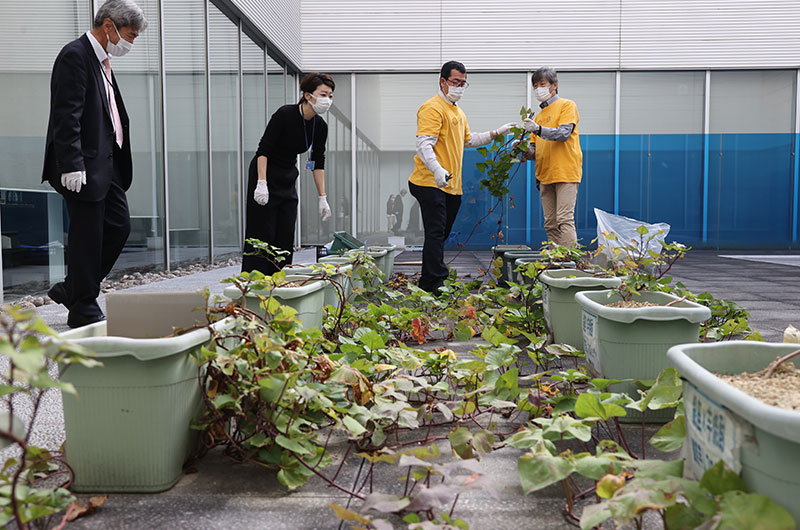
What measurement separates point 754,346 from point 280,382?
910 millimetres

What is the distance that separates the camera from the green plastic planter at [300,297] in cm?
202

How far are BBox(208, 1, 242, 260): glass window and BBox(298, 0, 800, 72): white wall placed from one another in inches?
107

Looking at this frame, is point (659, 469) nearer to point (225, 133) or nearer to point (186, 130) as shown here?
point (186, 130)

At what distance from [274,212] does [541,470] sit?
2704 mm

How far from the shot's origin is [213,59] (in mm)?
6879

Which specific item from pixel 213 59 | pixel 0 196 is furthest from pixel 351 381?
pixel 213 59

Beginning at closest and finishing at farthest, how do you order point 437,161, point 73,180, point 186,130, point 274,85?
point 73,180 < point 437,161 < point 186,130 < point 274,85

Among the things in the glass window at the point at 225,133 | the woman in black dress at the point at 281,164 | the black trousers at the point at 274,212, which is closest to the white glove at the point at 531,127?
the woman in black dress at the point at 281,164

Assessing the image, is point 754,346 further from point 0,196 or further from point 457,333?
point 0,196

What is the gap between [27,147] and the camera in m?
3.97

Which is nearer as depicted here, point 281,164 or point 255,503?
point 255,503

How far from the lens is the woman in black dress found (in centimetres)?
355

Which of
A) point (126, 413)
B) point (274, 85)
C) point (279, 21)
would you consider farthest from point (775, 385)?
point (274, 85)

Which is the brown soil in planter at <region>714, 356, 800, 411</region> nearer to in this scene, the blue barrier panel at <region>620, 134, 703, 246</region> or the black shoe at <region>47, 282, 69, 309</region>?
the black shoe at <region>47, 282, 69, 309</region>
